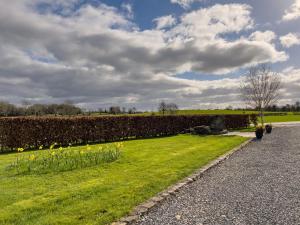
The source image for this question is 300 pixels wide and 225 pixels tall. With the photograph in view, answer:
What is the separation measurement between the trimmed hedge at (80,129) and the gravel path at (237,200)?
1047cm

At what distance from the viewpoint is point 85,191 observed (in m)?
6.02

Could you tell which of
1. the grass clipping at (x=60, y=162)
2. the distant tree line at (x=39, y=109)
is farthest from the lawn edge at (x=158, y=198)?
the distant tree line at (x=39, y=109)

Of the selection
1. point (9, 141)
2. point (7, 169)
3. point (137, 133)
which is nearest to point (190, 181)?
point (7, 169)

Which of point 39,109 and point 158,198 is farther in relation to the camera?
point 39,109

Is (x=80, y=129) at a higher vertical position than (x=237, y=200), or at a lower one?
higher

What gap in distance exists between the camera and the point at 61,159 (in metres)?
9.45

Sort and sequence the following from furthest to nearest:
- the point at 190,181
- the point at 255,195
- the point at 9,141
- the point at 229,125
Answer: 1. the point at 229,125
2. the point at 9,141
3. the point at 190,181
4. the point at 255,195

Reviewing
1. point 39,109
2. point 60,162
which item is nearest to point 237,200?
point 60,162

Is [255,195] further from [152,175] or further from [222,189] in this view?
[152,175]

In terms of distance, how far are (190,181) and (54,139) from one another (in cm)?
1113

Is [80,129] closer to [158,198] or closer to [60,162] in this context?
[60,162]

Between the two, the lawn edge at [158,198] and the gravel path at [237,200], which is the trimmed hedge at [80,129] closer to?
the lawn edge at [158,198]

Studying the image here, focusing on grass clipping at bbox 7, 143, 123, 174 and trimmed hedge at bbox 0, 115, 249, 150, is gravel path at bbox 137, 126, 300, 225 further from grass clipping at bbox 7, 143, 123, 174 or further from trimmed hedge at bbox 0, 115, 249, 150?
trimmed hedge at bbox 0, 115, 249, 150

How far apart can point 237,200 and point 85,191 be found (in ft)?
10.1
